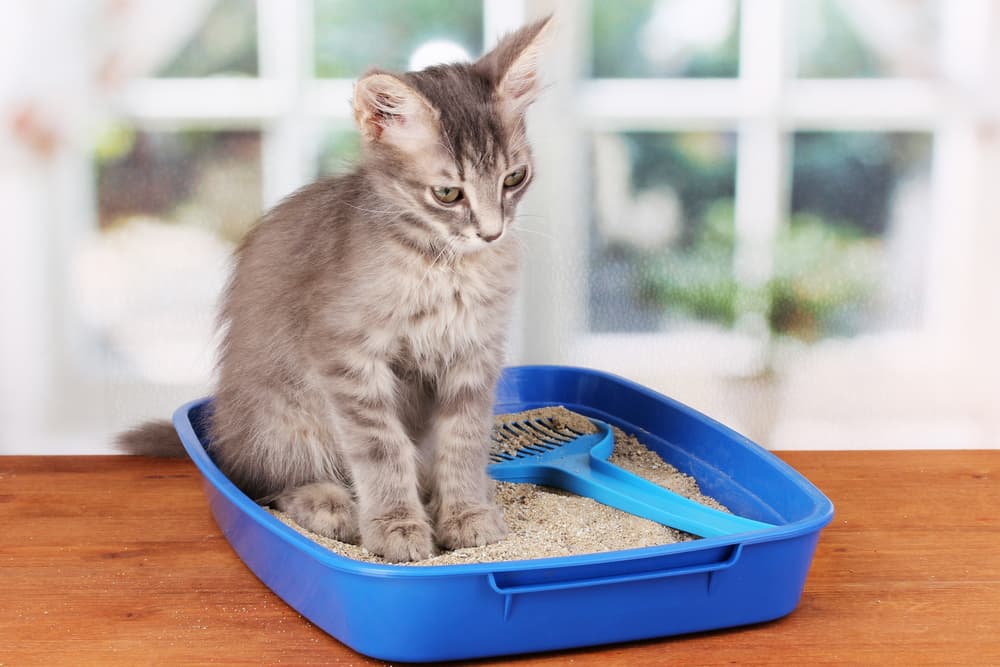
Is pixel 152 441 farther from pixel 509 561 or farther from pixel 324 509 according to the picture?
pixel 509 561

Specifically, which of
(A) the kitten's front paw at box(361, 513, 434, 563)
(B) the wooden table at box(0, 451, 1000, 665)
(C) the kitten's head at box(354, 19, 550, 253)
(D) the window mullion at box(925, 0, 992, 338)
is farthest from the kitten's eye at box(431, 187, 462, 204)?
(D) the window mullion at box(925, 0, 992, 338)

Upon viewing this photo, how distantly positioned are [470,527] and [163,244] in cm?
101

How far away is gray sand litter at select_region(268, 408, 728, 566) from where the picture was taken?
1370mm

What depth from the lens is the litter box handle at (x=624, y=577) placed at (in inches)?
44.9

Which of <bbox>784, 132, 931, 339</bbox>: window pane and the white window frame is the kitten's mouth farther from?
<bbox>784, 132, 931, 339</bbox>: window pane

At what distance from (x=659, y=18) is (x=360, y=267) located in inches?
37.4

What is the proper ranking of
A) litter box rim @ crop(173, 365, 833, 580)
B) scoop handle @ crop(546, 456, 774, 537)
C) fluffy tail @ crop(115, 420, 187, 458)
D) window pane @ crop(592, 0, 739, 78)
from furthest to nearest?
window pane @ crop(592, 0, 739, 78) → fluffy tail @ crop(115, 420, 187, 458) → scoop handle @ crop(546, 456, 774, 537) → litter box rim @ crop(173, 365, 833, 580)

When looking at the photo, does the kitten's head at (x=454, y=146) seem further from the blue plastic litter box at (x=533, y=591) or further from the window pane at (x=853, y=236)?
the window pane at (x=853, y=236)

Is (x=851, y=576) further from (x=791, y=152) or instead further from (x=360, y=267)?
(x=791, y=152)

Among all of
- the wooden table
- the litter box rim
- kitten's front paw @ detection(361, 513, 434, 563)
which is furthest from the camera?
kitten's front paw @ detection(361, 513, 434, 563)

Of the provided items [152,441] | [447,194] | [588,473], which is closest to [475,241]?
[447,194]

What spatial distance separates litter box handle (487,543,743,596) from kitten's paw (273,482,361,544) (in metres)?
0.39

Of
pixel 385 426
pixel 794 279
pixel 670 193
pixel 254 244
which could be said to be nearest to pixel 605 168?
pixel 670 193

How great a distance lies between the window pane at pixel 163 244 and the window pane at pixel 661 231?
69 centimetres
